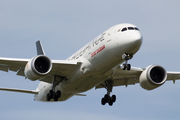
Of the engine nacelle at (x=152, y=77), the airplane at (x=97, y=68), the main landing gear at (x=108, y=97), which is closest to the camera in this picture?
the airplane at (x=97, y=68)

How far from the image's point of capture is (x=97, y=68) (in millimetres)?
30406

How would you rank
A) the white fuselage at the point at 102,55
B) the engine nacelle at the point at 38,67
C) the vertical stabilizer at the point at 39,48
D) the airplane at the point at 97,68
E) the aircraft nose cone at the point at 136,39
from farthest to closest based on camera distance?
the vertical stabilizer at the point at 39,48, the engine nacelle at the point at 38,67, the airplane at the point at 97,68, the white fuselage at the point at 102,55, the aircraft nose cone at the point at 136,39

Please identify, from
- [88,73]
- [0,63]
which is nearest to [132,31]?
[88,73]

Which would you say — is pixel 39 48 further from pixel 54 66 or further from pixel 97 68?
pixel 97 68

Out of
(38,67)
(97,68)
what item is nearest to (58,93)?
(38,67)

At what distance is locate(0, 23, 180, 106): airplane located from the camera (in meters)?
29.0

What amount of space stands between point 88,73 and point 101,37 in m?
3.21

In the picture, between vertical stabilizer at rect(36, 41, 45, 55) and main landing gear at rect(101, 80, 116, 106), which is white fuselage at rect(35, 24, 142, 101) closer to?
main landing gear at rect(101, 80, 116, 106)

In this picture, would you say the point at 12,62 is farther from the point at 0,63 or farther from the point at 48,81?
the point at 48,81

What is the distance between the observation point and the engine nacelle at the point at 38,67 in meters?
29.5

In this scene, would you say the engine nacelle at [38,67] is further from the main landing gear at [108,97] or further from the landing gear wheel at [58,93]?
the main landing gear at [108,97]

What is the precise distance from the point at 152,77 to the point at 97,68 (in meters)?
6.43

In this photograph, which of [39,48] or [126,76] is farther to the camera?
[39,48]

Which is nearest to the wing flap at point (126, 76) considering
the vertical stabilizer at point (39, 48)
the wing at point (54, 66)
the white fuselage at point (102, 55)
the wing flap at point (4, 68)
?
the white fuselage at point (102, 55)
